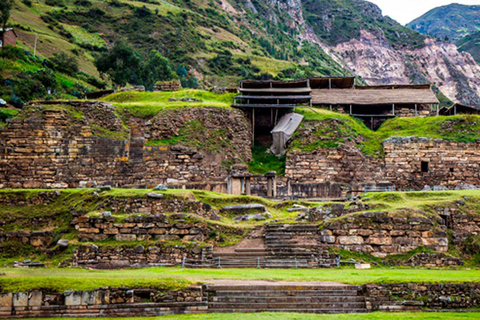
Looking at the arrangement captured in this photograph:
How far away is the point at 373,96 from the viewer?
37.7 metres

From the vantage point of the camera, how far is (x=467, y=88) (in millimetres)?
134750

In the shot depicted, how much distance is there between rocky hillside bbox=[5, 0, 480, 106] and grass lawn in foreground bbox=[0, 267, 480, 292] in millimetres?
53548

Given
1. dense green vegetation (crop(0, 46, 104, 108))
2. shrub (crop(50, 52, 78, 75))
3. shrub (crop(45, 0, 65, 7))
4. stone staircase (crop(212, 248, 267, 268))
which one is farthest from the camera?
shrub (crop(45, 0, 65, 7))

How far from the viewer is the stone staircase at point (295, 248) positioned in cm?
1780

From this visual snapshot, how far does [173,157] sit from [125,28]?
6984cm

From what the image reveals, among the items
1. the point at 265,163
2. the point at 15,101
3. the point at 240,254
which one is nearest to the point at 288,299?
the point at 240,254

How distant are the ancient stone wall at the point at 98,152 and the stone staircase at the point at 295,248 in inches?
378

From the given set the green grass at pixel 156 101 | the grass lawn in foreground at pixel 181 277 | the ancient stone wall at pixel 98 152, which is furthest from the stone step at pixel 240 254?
the green grass at pixel 156 101

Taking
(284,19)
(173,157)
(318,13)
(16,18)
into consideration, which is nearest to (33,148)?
(173,157)

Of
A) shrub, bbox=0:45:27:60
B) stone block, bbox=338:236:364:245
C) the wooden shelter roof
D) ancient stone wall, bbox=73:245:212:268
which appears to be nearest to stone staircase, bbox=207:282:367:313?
ancient stone wall, bbox=73:245:212:268

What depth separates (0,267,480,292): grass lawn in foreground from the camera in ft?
40.8

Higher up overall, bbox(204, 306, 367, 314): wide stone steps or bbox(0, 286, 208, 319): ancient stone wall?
bbox(0, 286, 208, 319): ancient stone wall

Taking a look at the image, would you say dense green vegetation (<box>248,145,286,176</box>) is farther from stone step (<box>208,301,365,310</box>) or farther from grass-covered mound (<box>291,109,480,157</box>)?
stone step (<box>208,301,365,310</box>)

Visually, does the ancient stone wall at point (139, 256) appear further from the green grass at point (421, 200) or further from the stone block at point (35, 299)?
the green grass at point (421, 200)
